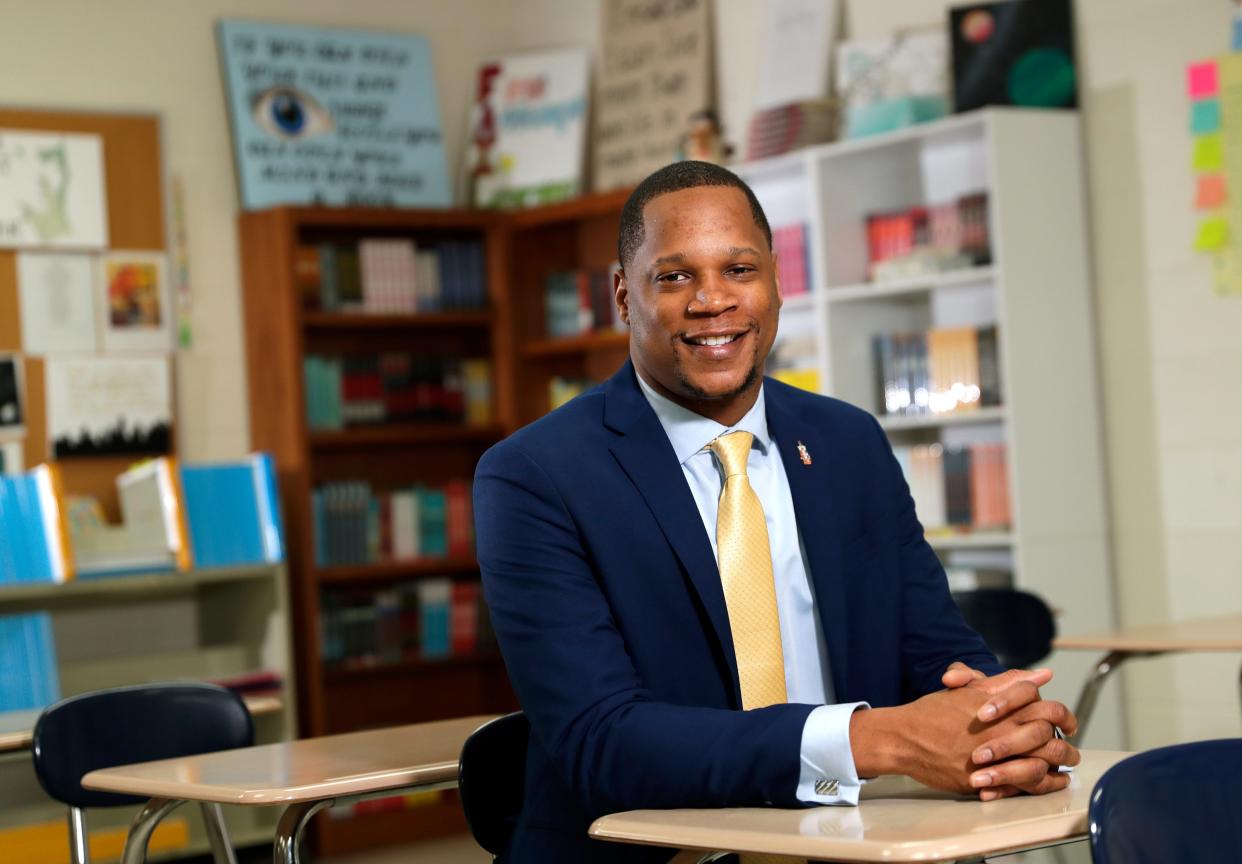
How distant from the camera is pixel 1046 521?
469cm

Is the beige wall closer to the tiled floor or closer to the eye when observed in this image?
the eye

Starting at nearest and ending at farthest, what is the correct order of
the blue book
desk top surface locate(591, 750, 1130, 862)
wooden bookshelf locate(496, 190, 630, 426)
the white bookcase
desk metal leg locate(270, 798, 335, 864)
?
desk top surface locate(591, 750, 1130, 862)
desk metal leg locate(270, 798, 335, 864)
the white bookcase
the blue book
wooden bookshelf locate(496, 190, 630, 426)

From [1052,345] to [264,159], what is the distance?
2904 millimetres

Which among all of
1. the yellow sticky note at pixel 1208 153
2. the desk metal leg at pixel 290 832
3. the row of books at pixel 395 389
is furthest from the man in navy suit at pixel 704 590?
the row of books at pixel 395 389

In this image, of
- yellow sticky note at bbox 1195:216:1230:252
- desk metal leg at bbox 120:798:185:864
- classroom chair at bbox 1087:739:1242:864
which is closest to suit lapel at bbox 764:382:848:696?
classroom chair at bbox 1087:739:1242:864

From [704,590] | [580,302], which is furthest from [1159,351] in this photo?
[704,590]

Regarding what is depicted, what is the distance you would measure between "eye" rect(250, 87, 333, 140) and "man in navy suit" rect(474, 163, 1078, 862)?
4.11 meters

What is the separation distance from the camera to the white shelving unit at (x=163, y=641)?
16.7 ft

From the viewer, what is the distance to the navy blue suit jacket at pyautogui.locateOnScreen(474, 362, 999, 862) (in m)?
1.82

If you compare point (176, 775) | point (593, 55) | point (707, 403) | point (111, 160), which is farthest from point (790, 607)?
point (593, 55)

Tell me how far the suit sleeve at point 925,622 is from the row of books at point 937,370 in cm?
261

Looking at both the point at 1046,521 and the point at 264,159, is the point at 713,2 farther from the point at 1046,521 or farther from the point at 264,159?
the point at 1046,521

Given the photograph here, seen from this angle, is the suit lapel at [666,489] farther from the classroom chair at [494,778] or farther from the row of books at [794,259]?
the row of books at [794,259]

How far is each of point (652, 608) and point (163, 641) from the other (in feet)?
13.5
